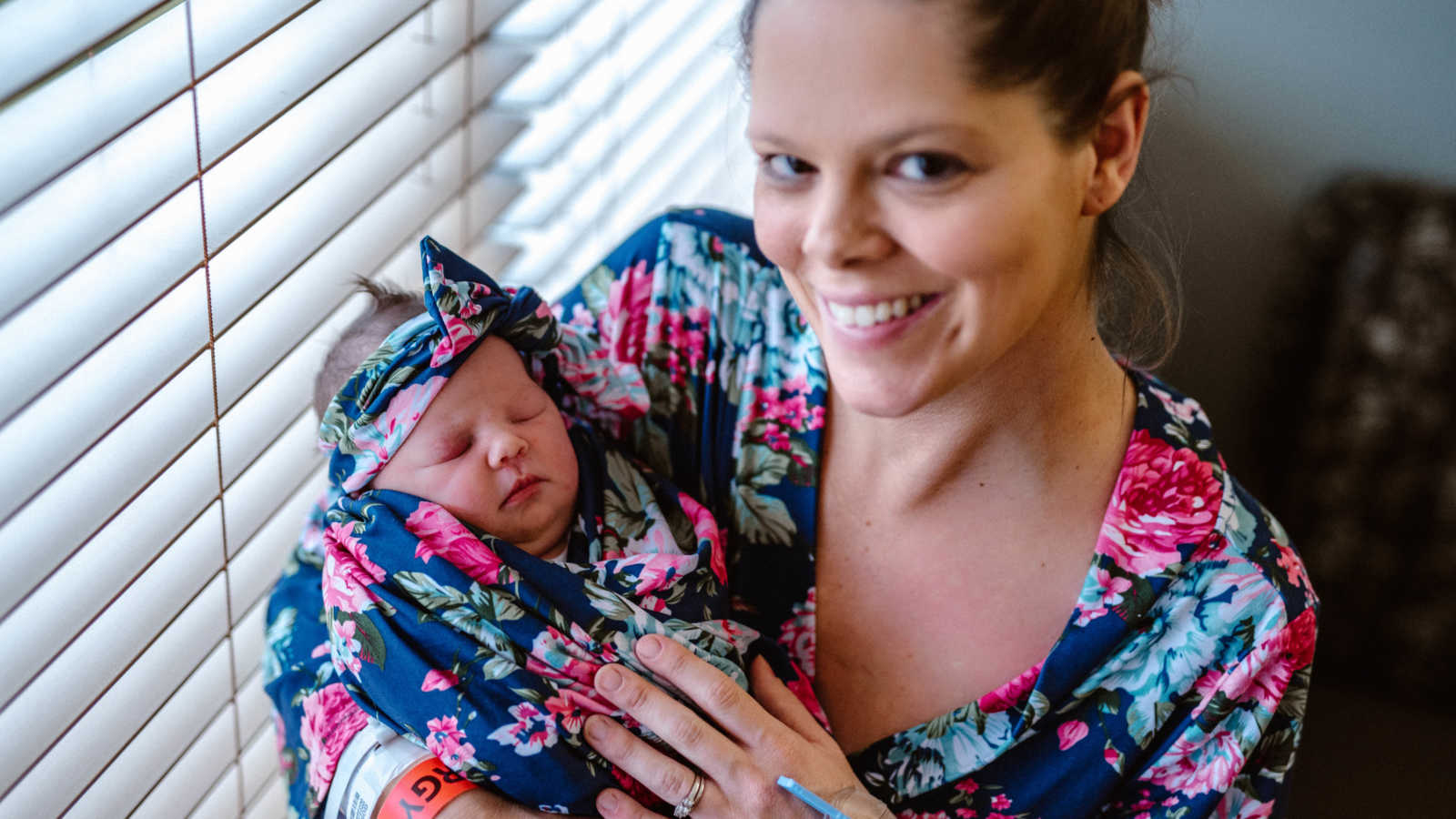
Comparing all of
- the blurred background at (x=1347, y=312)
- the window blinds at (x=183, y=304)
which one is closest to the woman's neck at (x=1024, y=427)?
the window blinds at (x=183, y=304)

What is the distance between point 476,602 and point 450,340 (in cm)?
26

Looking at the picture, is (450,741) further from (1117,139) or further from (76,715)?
(1117,139)

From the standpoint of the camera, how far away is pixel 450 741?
106cm

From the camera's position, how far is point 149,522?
3.45ft

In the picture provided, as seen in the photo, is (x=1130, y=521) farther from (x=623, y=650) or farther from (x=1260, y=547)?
(x=623, y=650)

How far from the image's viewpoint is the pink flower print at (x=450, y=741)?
41.8 inches

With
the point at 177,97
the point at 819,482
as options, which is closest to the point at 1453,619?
the point at 819,482

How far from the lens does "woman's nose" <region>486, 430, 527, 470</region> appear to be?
3.80 ft

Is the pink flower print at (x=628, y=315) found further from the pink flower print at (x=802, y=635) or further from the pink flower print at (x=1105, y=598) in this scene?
the pink flower print at (x=1105, y=598)

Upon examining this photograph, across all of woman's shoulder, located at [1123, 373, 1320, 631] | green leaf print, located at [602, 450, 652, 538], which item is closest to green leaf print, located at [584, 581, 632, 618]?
green leaf print, located at [602, 450, 652, 538]

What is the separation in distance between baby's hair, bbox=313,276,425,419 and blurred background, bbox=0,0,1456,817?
4cm

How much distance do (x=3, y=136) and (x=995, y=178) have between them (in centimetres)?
76

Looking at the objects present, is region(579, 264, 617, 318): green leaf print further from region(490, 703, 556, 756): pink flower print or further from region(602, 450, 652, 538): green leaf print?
region(490, 703, 556, 756): pink flower print

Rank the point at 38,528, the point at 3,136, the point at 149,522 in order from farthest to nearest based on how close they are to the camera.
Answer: the point at 149,522 → the point at 38,528 → the point at 3,136
